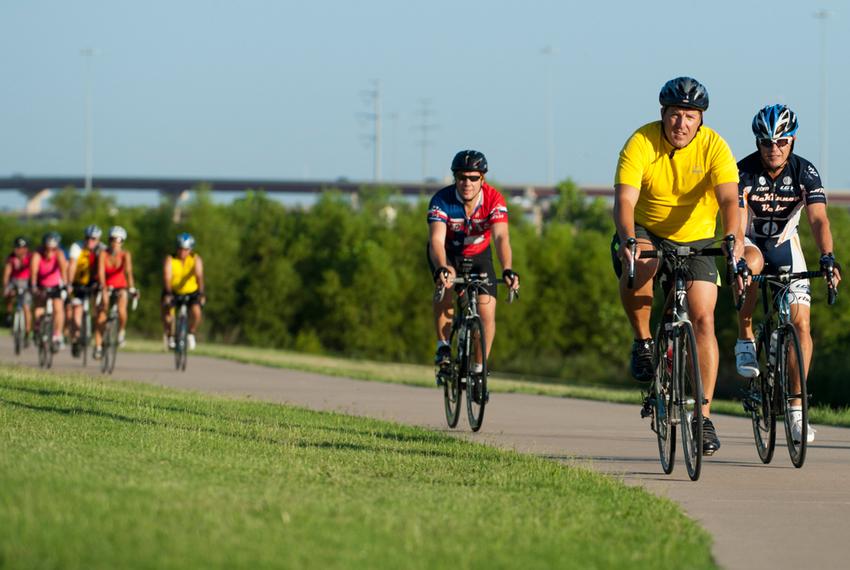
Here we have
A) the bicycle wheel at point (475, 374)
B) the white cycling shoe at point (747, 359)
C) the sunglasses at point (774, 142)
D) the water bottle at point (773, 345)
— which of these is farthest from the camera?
the bicycle wheel at point (475, 374)

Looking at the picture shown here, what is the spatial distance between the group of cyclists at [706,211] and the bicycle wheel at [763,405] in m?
0.09

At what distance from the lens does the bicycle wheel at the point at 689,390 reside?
9039 mm

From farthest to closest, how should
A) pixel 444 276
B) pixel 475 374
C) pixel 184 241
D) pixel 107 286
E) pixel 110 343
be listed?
pixel 184 241 → pixel 107 286 → pixel 110 343 → pixel 475 374 → pixel 444 276

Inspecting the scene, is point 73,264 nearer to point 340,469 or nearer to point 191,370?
point 191,370

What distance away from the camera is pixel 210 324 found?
7388 centimetres

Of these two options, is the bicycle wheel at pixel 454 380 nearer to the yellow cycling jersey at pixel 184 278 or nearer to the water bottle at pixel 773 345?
the water bottle at pixel 773 345

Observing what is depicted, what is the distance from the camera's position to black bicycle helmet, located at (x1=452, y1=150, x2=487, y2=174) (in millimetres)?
12242

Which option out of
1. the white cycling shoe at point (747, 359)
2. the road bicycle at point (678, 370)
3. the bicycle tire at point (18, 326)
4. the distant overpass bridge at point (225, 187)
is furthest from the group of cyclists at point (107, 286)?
the distant overpass bridge at point (225, 187)

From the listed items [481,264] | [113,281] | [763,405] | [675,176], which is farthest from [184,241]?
[675,176]

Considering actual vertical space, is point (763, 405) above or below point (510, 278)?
below

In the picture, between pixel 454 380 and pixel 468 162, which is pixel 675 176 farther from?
pixel 454 380

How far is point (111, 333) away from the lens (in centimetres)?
2116

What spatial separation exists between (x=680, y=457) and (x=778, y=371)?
1018 millimetres

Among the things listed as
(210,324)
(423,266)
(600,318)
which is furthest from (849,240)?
(210,324)
